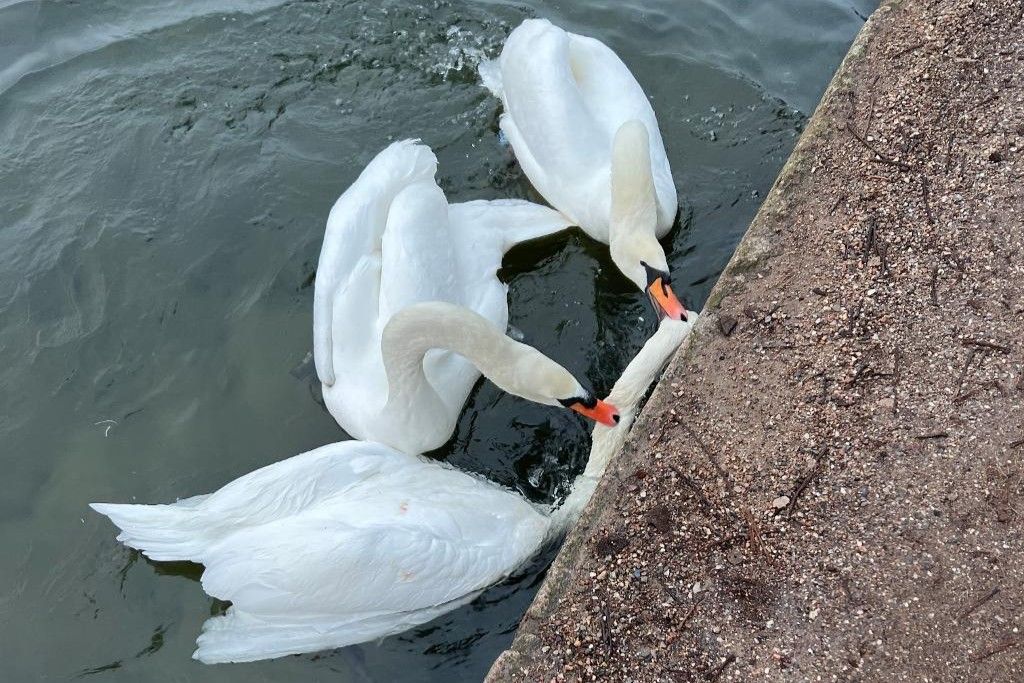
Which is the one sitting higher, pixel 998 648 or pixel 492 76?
pixel 492 76

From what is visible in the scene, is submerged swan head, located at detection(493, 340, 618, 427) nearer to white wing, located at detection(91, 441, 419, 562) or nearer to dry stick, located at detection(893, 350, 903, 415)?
white wing, located at detection(91, 441, 419, 562)

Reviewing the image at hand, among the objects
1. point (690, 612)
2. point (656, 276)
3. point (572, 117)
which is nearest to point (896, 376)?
point (656, 276)

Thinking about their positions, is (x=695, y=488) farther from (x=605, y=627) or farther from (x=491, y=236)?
→ (x=491, y=236)

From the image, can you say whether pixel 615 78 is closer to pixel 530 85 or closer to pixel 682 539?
pixel 530 85

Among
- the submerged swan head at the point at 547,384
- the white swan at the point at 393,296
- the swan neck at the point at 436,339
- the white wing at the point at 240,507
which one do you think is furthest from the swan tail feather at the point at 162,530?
the submerged swan head at the point at 547,384

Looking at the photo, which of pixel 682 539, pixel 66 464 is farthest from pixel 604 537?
pixel 66 464

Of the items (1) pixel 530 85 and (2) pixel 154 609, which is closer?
(2) pixel 154 609

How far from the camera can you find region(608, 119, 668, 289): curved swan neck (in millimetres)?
5523

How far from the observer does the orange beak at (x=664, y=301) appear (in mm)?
5352

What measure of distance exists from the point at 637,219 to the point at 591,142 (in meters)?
0.92

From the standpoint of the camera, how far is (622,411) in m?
4.99

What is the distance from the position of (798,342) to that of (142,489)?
12.3 feet

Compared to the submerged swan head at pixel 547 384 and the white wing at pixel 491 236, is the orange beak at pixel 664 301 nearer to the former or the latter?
the submerged swan head at pixel 547 384

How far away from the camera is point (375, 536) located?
433cm
